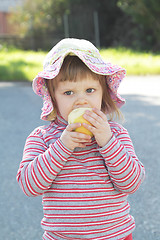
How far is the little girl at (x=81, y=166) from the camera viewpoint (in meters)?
1.55

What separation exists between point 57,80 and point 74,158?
34 centimetres

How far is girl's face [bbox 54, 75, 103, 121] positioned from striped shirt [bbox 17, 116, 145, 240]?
0.15 metres

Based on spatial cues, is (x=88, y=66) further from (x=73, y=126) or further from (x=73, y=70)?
(x=73, y=126)

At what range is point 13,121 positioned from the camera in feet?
17.7

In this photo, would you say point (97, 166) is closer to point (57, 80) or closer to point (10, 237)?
point (57, 80)

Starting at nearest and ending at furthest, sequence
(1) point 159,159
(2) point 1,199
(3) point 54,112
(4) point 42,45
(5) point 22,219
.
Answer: (3) point 54,112 < (5) point 22,219 < (2) point 1,199 < (1) point 159,159 < (4) point 42,45

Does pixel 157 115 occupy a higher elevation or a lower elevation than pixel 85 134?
lower

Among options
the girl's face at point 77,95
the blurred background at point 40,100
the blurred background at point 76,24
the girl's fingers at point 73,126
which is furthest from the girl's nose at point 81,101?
the blurred background at point 76,24

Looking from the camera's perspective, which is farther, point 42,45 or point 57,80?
point 42,45

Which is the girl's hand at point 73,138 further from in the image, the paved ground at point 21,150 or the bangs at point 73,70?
the paved ground at point 21,150

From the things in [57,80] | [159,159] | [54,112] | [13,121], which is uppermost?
[57,80]

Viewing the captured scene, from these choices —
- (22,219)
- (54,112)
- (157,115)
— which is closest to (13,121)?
(157,115)

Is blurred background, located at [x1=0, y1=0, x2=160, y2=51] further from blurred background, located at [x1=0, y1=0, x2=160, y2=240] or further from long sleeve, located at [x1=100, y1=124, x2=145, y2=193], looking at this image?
long sleeve, located at [x1=100, y1=124, x2=145, y2=193]

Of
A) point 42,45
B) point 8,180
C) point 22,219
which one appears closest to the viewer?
point 22,219
